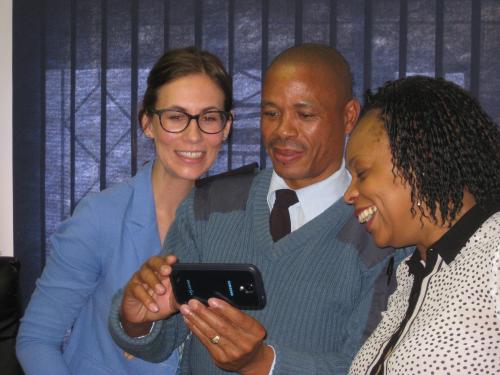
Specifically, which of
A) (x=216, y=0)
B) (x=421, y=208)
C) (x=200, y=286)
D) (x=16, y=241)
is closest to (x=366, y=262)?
(x=421, y=208)

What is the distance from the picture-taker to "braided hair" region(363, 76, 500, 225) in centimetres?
103

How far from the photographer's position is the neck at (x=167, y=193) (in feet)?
5.77

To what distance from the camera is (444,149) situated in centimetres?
104

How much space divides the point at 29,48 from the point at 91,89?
37 cm

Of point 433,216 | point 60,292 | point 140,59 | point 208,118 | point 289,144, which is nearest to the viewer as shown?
point 433,216

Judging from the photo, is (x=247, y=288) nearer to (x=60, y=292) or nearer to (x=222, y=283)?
(x=222, y=283)

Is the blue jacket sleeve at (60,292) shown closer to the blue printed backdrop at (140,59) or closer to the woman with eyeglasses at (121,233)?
the woman with eyeglasses at (121,233)

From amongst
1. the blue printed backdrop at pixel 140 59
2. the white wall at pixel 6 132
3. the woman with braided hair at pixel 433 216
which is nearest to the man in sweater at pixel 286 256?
the woman with braided hair at pixel 433 216

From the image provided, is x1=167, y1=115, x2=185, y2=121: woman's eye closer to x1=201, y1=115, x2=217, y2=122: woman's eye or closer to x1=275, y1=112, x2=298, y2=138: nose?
x1=201, y1=115, x2=217, y2=122: woman's eye

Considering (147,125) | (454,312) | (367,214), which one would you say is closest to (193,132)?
(147,125)

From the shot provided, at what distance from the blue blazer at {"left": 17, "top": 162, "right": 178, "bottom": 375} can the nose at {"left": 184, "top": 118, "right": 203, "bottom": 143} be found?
0.66 feet

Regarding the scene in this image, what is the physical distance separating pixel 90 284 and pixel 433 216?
0.96 meters

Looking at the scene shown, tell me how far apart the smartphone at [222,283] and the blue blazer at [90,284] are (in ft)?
1.42

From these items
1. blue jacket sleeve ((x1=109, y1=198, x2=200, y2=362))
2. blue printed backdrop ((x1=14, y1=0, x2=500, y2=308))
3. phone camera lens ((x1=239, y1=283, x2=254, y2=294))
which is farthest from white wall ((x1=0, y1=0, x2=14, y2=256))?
phone camera lens ((x1=239, y1=283, x2=254, y2=294))
